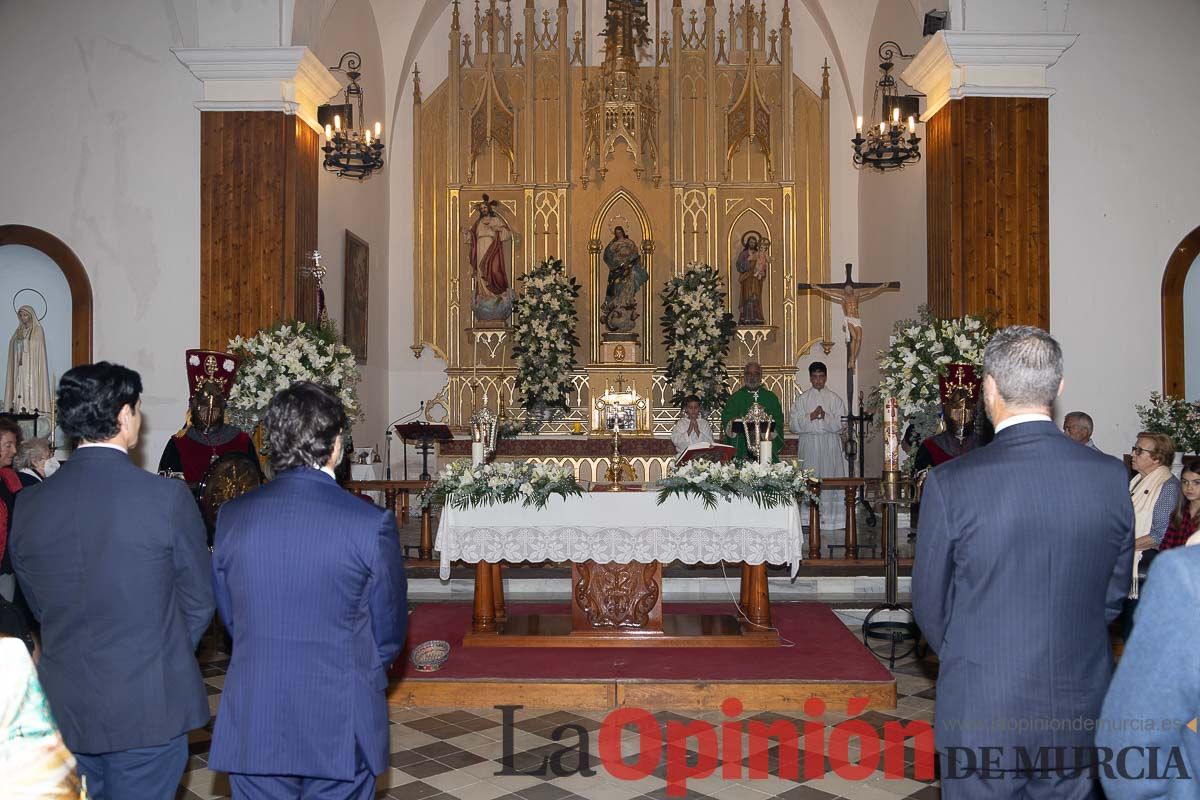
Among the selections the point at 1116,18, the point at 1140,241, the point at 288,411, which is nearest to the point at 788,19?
the point at 1116,18

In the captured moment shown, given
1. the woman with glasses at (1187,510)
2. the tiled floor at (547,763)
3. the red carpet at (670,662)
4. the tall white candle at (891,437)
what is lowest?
the tiled floor at (547,763)

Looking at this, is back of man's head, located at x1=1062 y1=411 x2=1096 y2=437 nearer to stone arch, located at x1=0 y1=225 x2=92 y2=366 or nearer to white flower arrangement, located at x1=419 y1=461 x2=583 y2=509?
white flower arrangement, located at x1=419 y1=461 x2=583 y2=509

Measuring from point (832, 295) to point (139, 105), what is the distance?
8065 millimetres

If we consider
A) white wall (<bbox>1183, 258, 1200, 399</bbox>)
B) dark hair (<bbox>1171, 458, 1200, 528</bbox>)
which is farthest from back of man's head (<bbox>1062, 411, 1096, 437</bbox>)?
white wall (<bbox>1183, 258, 1200, 399</bbox>)

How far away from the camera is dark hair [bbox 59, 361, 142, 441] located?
9.64ft

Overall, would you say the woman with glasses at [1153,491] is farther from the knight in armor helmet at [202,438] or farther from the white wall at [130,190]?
the white wall at [130,190]

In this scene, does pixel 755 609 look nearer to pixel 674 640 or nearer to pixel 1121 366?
pixel 674 640

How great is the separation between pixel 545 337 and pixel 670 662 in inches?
315

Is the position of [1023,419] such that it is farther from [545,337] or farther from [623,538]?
[545,337]

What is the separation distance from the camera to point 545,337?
46.0ft

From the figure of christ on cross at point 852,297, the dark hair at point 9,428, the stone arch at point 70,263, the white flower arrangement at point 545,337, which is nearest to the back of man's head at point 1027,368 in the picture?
the dark hair at point 9,428

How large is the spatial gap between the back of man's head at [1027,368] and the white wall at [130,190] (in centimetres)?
893

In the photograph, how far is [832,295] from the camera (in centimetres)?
1308

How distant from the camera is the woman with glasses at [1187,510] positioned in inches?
215
